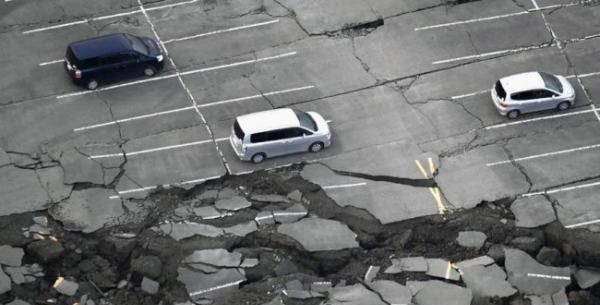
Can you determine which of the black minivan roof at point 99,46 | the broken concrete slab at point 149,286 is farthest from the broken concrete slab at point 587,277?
the black minivan roof at point 99,46

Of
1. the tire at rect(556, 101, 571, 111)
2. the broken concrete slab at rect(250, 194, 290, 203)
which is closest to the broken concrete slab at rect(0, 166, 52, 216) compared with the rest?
the broken concrete slab at rect(250, 194, 290, 203)

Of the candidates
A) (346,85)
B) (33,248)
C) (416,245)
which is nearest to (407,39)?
(346,85)

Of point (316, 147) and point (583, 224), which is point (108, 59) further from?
point (583, 224)

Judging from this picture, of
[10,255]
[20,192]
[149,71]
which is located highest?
[149,71]

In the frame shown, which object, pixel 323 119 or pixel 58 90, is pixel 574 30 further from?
pixel 58 90

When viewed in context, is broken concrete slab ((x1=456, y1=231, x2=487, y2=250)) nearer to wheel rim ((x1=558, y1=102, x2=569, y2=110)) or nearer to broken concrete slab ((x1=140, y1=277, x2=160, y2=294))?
wheel rim ((x1=558, y1=102, x2=569, y2=110))

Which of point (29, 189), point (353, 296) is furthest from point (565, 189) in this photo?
point (29, 189)
